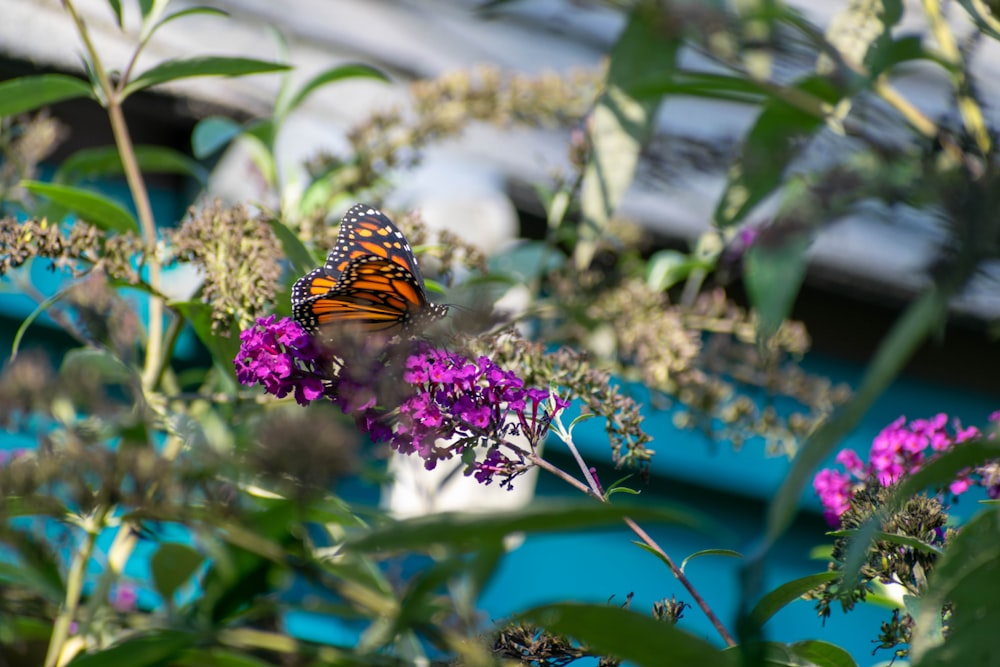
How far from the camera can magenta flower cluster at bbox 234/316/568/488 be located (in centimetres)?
67

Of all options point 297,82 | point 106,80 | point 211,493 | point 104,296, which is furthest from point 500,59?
point 211,493

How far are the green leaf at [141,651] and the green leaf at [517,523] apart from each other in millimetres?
225

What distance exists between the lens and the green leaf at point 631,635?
47 centimetres

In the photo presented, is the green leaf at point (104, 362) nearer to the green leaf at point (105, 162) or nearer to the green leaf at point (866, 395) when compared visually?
the green leaf at point (105, 162)

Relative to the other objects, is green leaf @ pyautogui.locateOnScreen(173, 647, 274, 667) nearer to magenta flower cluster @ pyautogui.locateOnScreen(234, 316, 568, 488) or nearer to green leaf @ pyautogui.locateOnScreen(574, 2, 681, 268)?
magenta flower cluster @ pyautogui.locateOnScreen(234, 316, 568, 488)

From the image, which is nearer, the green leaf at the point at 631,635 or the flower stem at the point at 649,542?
the green leaf at the point at 631,635

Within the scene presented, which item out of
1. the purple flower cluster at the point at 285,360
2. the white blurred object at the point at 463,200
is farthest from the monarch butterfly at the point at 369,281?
the white blurred object at the point at 463,200

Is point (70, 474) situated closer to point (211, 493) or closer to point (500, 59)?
point (211, 493)

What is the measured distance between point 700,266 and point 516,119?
1.16ft

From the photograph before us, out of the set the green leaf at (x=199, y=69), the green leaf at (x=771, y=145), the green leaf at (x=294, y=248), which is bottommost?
the green leaf at (x=294, y=248)

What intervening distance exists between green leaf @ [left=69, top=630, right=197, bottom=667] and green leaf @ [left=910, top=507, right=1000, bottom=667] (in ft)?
1.42

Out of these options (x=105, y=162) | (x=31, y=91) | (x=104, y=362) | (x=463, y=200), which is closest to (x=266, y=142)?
(x=105, y=162)

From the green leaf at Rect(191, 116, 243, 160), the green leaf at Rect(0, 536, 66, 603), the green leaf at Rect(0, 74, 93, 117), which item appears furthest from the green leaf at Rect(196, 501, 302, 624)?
the green leaf at Rect(191, 116, 243, 160)

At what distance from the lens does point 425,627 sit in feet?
1.67
